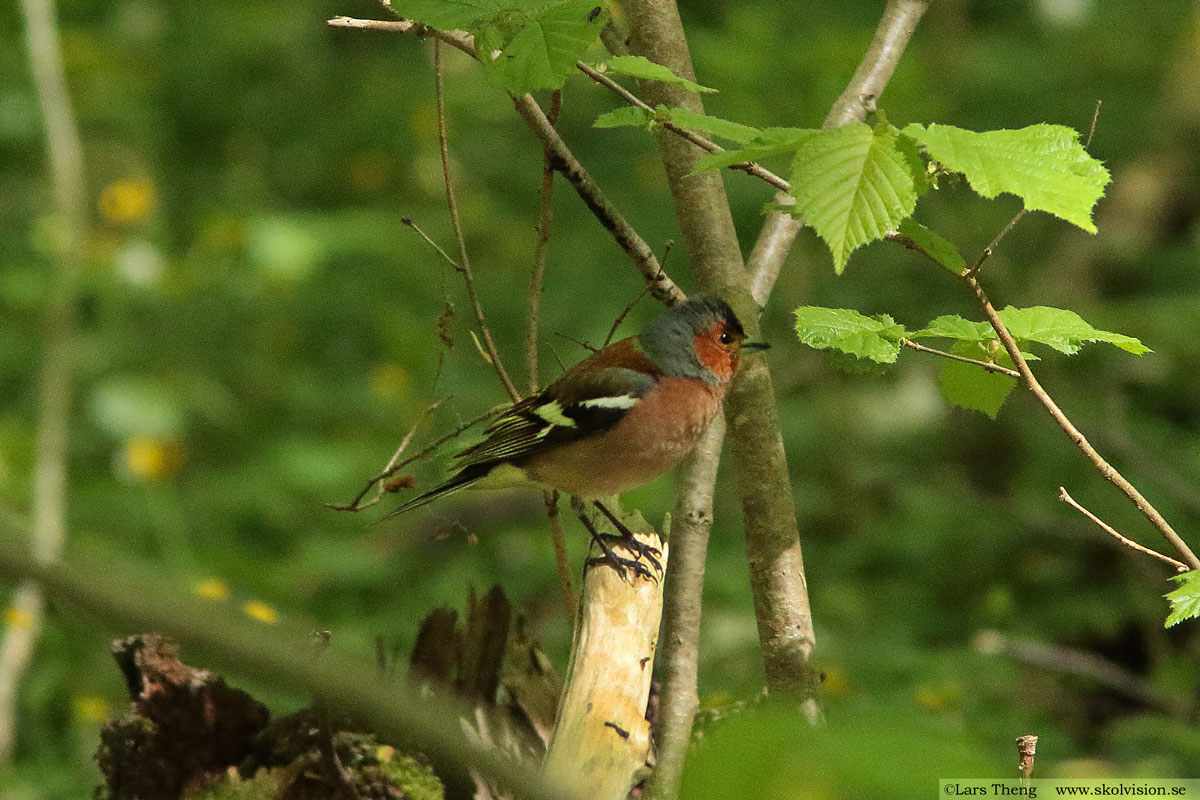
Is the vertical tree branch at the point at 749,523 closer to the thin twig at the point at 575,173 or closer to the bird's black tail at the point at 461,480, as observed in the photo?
the thin twig at the point at 575,173

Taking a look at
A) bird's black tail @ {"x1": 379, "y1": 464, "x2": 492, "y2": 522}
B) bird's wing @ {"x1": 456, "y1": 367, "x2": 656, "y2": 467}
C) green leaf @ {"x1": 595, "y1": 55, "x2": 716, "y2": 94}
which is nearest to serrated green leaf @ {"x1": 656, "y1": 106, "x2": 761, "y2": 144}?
green leaf @ {"x1": 595, "y1": 55, "x2": 716, "y2": 94}

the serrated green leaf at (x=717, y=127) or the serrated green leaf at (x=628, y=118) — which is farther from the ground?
the serrated green leaf at (x=628, y=118)

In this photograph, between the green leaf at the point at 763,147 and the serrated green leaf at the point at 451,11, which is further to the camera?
the serrated green leaf at the point at 451,11

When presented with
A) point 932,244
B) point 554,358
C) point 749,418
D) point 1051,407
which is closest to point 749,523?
point 749,418

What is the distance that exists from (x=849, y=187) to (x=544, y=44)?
62cm

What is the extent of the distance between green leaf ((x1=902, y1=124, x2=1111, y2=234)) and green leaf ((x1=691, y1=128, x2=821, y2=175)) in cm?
18

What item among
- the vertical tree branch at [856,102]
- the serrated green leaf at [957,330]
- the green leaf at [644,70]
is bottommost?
the serrated green leaf at [957,330]

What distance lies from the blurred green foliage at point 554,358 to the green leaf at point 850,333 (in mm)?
1259

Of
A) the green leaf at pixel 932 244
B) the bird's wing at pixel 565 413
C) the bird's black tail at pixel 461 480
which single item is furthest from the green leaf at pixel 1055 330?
the bird's black tail at pixel 461 480

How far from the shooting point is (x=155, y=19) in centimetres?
933

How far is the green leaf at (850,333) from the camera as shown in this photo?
2119 mm

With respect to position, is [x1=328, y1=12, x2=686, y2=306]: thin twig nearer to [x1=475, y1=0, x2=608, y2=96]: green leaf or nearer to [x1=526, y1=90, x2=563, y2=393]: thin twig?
[x1=526, y1=90, x2=563, y2=393]: thin twig

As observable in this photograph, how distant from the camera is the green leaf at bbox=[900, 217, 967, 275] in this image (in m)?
2.09

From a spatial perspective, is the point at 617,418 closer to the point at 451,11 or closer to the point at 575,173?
the point at 575,173
